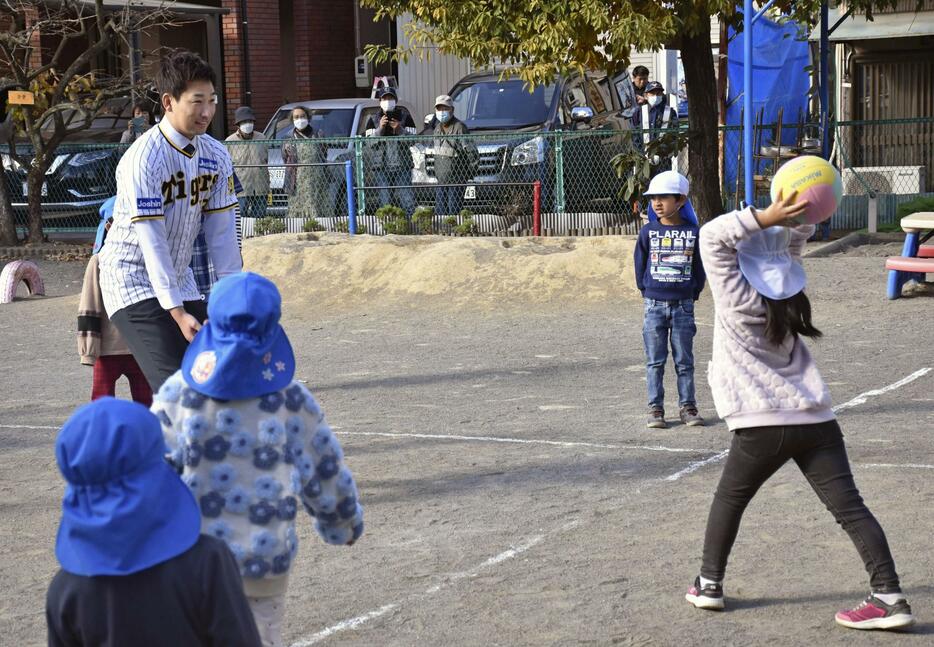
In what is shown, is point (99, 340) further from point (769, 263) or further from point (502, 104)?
point (502, 104)

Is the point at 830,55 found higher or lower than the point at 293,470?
higher

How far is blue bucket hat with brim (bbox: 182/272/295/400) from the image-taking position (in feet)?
11.3

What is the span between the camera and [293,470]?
3621mm

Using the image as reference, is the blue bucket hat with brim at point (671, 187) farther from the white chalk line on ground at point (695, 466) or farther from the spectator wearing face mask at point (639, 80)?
the spectator wearing face mask at point (639, 80)

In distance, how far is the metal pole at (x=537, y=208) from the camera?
1733 cm

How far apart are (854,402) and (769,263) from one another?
4.23 metres

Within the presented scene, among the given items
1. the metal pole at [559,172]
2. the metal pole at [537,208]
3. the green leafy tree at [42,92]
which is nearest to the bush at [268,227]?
the green leafy tree at [42,92]

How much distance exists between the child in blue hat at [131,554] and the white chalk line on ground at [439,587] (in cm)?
206

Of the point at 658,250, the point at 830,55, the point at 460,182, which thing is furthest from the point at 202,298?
the point at 830,55

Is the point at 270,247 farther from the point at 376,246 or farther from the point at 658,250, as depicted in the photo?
the point at 658,250

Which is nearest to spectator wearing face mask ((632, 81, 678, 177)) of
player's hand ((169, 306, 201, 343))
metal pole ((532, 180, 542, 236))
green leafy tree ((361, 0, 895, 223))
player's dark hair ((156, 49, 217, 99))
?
green leafy tree ((361, 0, 895, 223))

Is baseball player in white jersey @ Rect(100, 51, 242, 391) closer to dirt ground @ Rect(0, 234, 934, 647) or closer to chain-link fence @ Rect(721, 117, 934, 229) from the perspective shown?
dirt ground @ Rect(0, 234, 934, 647)

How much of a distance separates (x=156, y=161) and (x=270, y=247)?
10.6 m

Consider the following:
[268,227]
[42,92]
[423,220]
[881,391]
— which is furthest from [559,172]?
[881,391]
